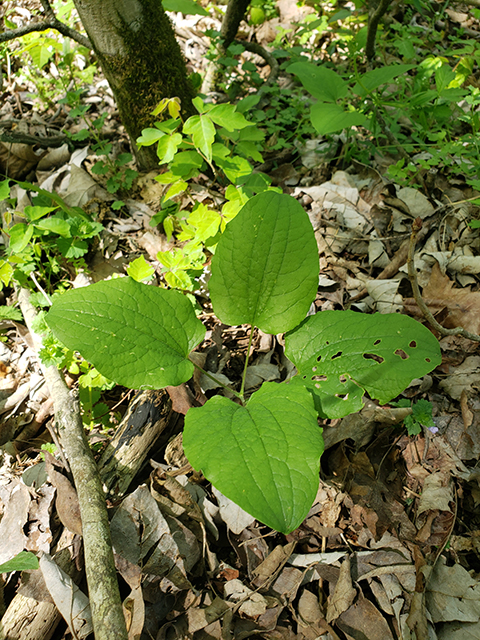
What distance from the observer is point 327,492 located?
1.70 metres

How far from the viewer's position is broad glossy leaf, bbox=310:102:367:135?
2145 millimetres

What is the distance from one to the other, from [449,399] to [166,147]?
1830 mm

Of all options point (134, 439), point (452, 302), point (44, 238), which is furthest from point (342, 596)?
point (44, 238)

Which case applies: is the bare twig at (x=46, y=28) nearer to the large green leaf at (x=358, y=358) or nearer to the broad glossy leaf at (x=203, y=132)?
the broad glossy leaf at (x=203, y=132)

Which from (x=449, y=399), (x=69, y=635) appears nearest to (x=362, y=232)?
(x=449, y=399)

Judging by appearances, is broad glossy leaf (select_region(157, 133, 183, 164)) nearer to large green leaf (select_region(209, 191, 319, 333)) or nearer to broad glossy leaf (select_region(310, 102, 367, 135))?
large green leaf (select_region(209, 191, 319, 333))

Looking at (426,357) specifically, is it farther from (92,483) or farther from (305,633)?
(92,483)

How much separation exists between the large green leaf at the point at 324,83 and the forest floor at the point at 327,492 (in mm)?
606

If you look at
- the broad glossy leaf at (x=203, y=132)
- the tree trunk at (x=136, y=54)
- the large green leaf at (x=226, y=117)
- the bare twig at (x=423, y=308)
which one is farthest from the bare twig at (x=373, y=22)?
the bare twig at (x=423, y=308)

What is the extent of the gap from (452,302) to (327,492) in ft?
3.79

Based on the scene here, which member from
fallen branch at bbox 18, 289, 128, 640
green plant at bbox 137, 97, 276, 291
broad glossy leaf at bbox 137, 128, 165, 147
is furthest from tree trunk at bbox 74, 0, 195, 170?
fallen branch at bbox 18, 289, 128, 640

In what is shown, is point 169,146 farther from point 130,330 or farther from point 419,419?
point 419,419

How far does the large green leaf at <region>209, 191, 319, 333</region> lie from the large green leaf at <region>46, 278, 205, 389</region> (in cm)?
19

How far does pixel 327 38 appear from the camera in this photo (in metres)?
3.90
